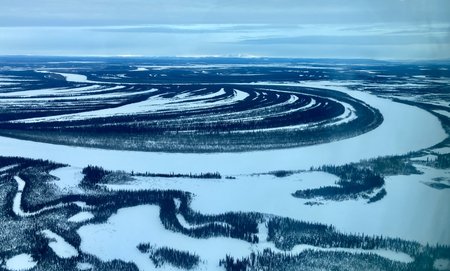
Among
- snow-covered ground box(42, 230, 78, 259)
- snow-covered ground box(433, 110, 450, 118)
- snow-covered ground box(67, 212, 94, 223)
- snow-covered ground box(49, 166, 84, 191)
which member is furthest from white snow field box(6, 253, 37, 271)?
snow-covered ground box(433, 110, 450, 118)

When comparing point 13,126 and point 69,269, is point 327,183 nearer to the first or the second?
point 69,269

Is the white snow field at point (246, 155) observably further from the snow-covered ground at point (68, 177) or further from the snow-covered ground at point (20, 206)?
the snow-covered ground at point (20, 206)

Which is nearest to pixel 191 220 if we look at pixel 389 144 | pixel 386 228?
pixel 386 228

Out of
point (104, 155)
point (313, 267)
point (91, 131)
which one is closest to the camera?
point (313, 267)

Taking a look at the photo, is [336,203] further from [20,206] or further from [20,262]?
[20,206]

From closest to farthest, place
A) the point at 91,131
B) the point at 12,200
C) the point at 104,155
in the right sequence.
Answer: the point at 12,200
the point at 104,155
the point at 91,131

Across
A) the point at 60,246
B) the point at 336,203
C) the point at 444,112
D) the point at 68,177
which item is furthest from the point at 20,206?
the point at 444,112

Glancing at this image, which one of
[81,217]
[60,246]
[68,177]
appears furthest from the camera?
[68,177]
